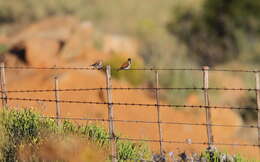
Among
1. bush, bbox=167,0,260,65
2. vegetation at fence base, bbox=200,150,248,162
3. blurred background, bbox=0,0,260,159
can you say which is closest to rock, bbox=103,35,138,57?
blurred background, bbox=0,0,260,159

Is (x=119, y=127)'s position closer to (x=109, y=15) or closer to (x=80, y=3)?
(x=80, y=3)

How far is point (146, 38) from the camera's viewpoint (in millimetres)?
40312

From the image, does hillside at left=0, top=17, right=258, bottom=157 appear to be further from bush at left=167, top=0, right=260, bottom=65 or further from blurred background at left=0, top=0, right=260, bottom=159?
bush at left=167, top=0, right=260, bottom=65

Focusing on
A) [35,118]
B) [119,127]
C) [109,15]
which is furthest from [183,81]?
[109,15]

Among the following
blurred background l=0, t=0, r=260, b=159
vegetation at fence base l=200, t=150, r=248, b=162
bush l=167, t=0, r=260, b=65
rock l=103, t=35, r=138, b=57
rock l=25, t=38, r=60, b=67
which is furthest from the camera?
bush l=167, t=0, r=260, b=65

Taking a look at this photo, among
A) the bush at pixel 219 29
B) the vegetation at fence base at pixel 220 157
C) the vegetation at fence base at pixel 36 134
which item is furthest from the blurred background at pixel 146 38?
the vegetation at fence base at pixel 220 157

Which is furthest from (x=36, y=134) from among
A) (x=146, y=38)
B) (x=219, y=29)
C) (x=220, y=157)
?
(x=219, y=29)

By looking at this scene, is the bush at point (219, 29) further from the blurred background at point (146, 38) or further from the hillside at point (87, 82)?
the hillside at point (87, 82)

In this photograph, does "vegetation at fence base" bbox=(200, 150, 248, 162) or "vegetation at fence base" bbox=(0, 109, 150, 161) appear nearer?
"vegetation at fence base" bbox=(0, 109, 150, 161)

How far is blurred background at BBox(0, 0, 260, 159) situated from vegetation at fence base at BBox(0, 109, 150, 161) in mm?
10919

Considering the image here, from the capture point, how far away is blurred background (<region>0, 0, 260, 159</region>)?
2544cm

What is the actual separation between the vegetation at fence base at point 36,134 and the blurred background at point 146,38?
1092 centimetres

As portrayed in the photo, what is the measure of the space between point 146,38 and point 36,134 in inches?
1161

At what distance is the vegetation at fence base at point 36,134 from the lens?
1081cm
